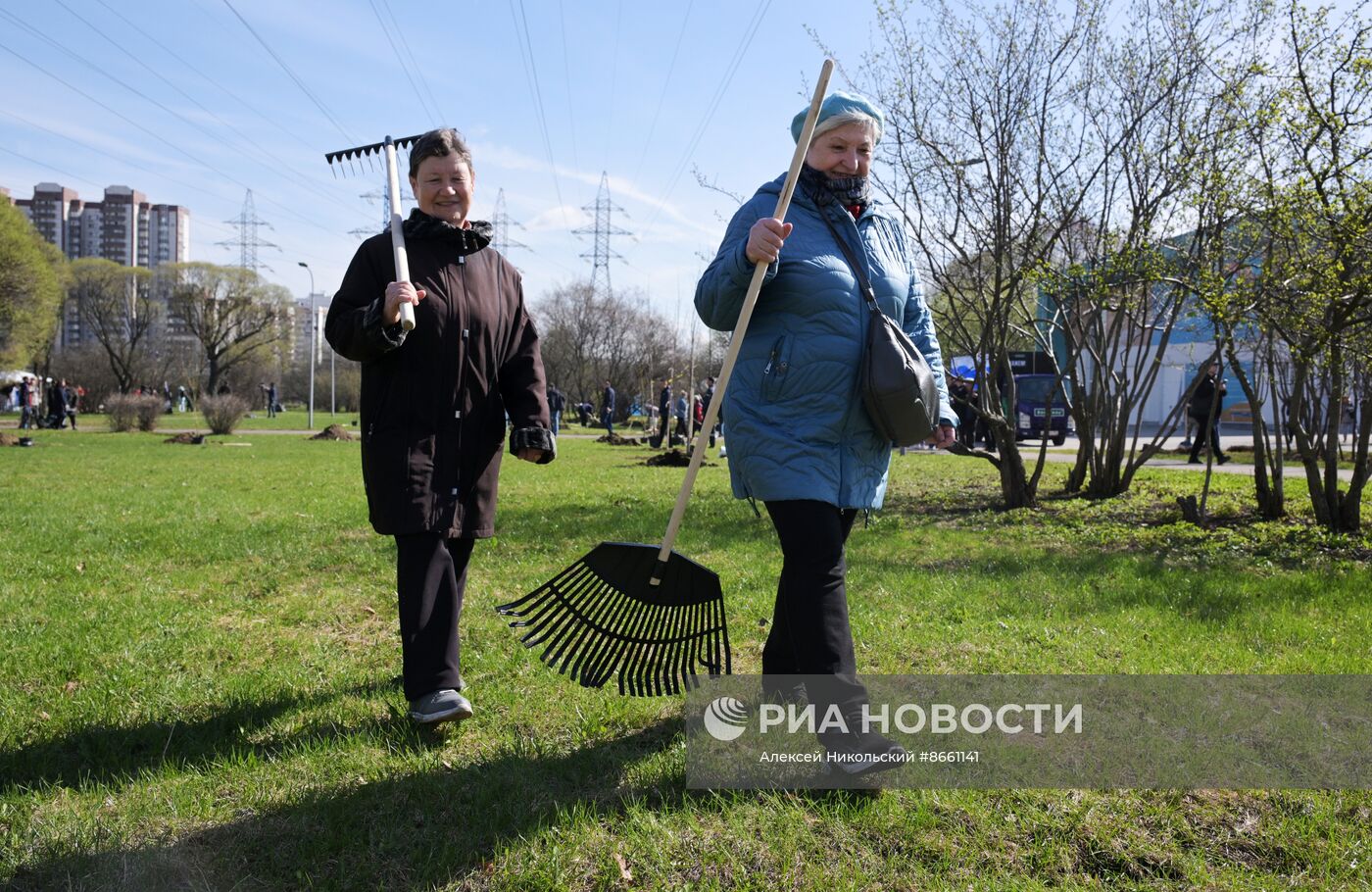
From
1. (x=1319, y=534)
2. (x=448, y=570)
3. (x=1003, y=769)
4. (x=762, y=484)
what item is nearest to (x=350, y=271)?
(x=448, y=570)

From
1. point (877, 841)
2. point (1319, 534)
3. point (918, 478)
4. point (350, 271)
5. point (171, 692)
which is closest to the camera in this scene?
point (877, 841)

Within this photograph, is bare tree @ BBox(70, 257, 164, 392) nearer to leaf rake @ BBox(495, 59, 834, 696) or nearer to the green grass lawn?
the green grass lawn

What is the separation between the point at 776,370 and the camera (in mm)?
2865

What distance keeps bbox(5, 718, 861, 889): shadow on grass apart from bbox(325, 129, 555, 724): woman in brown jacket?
39 centimetres

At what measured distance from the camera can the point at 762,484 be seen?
2.87 metres

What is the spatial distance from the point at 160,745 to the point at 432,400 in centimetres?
139

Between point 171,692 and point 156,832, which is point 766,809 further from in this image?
point 171,692

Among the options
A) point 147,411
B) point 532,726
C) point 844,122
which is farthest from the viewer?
point 147,411

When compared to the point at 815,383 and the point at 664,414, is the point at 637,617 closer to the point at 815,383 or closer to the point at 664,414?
the point at 815,383

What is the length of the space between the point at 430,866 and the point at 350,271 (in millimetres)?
1892

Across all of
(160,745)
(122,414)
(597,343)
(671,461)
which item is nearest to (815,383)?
(160,745)

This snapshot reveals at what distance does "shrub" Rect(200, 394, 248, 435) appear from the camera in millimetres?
25938

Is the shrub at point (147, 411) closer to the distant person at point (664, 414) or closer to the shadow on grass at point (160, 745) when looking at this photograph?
the distant person at point (664, 414)

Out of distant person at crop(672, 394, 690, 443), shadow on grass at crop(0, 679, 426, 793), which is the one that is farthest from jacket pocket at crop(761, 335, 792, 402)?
distant person at crop(672, 394, 690, 443)
